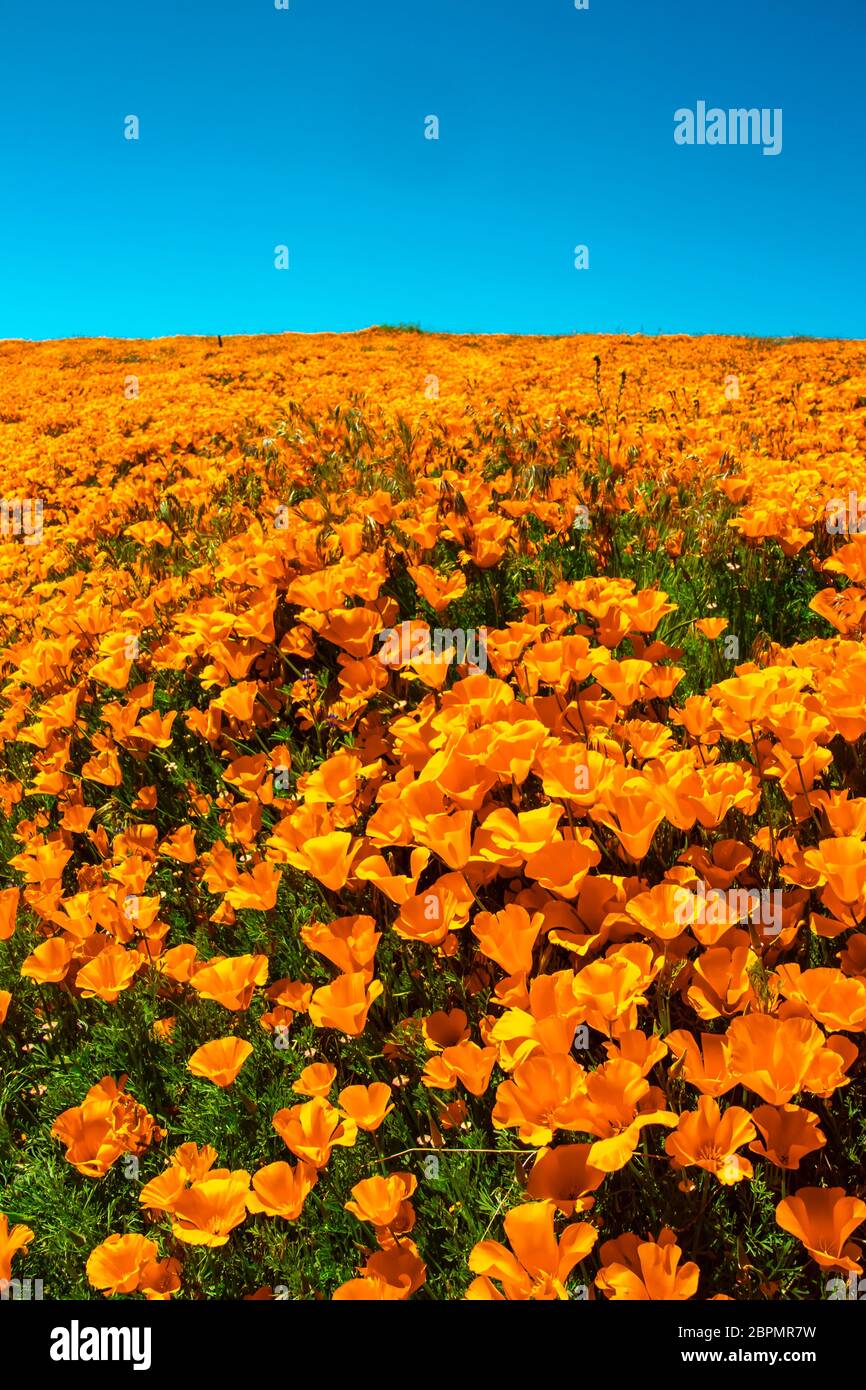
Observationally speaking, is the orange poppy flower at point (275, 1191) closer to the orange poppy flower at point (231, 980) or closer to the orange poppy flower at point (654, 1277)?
the orange poppy flower at point (231, 980)

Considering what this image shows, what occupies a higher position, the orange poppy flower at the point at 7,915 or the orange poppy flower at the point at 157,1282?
the orange poppy flower at the point at 7,915

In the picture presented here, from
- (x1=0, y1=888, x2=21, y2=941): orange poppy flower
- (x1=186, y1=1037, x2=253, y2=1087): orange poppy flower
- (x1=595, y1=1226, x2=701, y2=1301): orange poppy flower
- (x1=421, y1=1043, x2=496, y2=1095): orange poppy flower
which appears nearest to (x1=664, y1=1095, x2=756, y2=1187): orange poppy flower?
(x1=595, y1=1226, x2=701, y2=1301): orange poppy flower

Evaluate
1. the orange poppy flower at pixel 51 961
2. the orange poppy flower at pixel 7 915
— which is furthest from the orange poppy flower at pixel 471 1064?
the orange poppy flower at pixel 7 915

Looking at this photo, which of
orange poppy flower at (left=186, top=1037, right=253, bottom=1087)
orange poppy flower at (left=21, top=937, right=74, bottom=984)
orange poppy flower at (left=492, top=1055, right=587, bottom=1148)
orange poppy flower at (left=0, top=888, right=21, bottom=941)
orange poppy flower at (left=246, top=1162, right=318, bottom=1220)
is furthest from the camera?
orange poppy flower at (left=0, top=888, right=21, bottom=941)

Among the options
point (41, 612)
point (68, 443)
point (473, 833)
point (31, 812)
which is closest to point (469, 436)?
point (41, 612)

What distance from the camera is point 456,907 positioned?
5.72 feet

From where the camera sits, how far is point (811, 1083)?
→ 1.28 meters

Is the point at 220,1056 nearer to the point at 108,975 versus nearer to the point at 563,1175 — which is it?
the point at 108,975

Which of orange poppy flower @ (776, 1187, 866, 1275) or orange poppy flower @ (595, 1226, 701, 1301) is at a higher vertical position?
orange poppy flower @ (776, 1187, 866, 1275)

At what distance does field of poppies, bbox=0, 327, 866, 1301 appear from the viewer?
1.40m

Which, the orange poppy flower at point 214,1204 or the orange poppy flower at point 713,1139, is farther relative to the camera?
the orange poppy flower at point 214,1204

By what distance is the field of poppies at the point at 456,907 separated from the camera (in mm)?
1399

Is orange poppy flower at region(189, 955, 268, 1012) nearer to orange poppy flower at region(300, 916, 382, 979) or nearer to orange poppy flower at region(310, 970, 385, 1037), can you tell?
orange poppy flower at region(300, 916, 382, 979)

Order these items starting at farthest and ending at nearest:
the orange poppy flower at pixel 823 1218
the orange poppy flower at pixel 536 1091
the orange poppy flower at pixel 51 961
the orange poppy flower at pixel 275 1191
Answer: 1. the orange poppy flower at pixel 51 961
2. the orange poppy flower at pixel 275 1191
3. the orange poppy flower at pixel 536 1091
4. the orange poppy flower at pixel 823 1218
